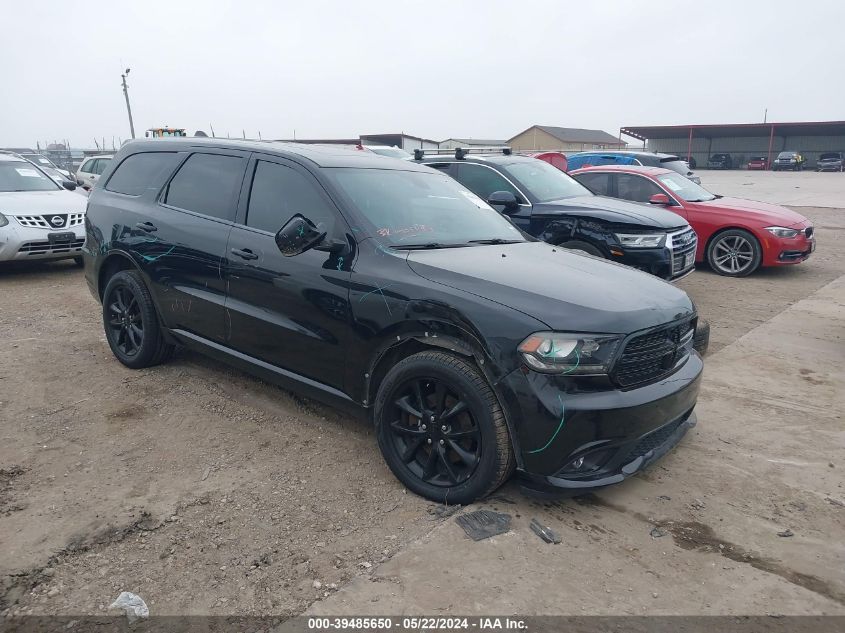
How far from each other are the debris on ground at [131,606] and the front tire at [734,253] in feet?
29.6

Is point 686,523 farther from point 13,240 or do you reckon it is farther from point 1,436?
point 13,240

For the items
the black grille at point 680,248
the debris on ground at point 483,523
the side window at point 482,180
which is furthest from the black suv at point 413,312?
the black grille at point 680,248

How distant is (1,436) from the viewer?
3930 millimetres

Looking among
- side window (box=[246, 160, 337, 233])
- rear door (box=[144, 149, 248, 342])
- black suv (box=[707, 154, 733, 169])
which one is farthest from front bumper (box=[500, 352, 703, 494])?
black suv (box=[707, 154, 733, 169])

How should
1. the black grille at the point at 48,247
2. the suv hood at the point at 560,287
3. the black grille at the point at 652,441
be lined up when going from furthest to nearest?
the black grille at the point at 48,247 < the black grille at the point at 652,441 < the suv hood at the point at 560,287

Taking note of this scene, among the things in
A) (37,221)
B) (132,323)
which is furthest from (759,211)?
(37,221)

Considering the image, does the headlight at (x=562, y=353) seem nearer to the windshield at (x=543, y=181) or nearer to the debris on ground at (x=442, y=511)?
the debris on ground at (x=442, y=511)

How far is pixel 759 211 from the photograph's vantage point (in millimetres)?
9320

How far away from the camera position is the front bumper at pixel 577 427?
2.84 metres

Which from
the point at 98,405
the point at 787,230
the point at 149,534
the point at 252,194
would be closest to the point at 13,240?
the point at 98,405

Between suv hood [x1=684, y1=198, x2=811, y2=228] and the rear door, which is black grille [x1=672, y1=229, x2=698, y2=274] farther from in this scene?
the rear door

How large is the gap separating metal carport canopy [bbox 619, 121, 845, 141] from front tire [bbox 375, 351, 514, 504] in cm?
5906

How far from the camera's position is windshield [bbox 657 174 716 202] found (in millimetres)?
9695

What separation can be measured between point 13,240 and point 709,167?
57165mm
